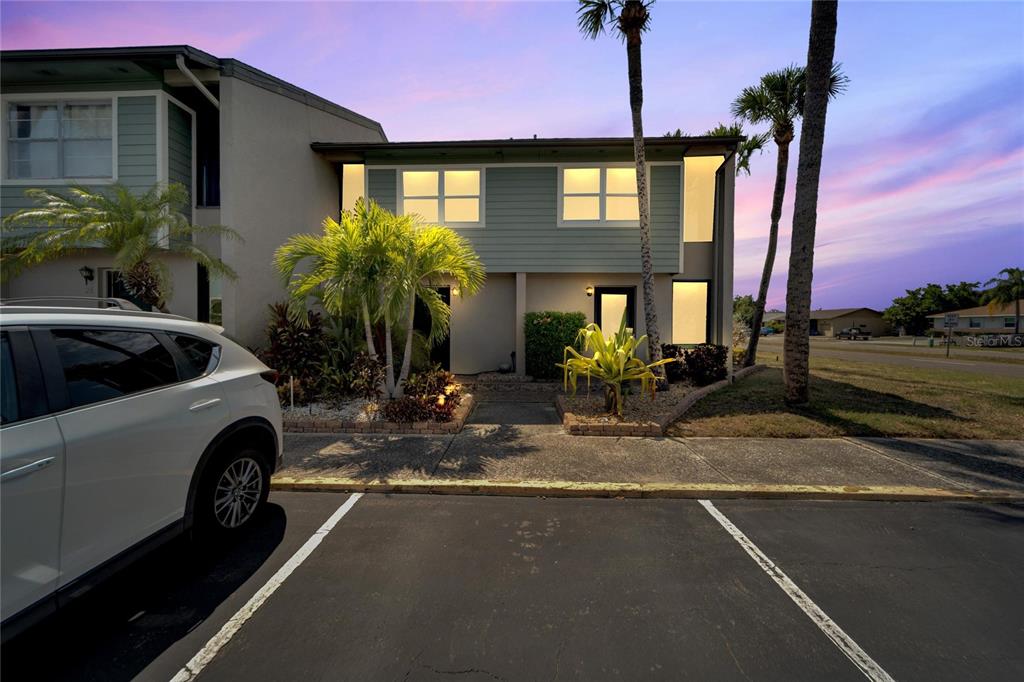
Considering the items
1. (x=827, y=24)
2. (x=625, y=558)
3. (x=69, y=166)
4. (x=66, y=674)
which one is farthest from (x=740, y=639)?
(x=69, y=166)

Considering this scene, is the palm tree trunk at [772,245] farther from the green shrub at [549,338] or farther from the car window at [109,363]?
the car window at [109,363]

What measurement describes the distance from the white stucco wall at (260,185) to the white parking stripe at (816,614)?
31.1ft

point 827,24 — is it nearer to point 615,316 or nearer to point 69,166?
point 615,316

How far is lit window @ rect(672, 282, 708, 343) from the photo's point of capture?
11922 mm

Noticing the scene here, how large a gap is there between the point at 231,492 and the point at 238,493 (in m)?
0.07

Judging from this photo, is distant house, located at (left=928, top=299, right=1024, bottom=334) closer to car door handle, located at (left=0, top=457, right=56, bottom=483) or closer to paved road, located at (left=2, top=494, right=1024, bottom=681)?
paved road, located at (left=2, top=494, right=1024, bottom=681)

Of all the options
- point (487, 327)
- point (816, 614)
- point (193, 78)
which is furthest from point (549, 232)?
point (816, 614)

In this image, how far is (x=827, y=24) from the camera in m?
7.22

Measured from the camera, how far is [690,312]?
12023 millimetres

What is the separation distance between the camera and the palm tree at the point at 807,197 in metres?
7.28

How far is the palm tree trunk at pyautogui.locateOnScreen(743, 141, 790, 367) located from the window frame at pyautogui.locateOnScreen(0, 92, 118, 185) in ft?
56.5

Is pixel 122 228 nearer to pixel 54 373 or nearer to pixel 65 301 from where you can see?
pixel 65 301

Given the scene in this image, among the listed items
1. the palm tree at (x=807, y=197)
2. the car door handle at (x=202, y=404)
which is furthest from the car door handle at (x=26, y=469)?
the palm tree at (x=807, y=197)

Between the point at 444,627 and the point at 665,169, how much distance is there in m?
11.0
